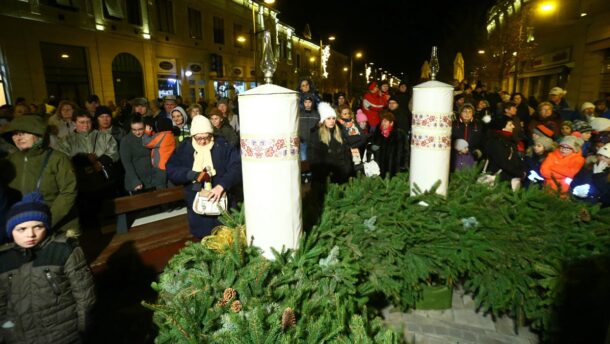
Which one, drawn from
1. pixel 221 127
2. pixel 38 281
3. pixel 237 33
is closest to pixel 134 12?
pixel 237 33

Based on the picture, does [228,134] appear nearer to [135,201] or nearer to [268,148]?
[135,201]

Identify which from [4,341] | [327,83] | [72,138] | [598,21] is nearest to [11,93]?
[72,138]

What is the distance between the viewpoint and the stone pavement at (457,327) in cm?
352

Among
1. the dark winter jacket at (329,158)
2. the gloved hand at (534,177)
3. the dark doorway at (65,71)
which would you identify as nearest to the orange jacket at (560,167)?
the gloved hand at (534,177)

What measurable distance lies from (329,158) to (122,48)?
17.1 metres

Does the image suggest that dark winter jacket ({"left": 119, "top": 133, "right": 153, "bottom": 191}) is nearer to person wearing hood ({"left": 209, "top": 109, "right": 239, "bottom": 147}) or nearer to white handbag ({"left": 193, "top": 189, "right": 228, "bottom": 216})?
person wearing hood ({"left": 209, "top": 109, "right": 239, "bottom": 147})

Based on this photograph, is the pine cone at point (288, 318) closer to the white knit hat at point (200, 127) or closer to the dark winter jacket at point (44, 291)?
the dark winter jacket at point (44, 291)

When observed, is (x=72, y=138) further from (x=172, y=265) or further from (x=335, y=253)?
(x=335, y=253)

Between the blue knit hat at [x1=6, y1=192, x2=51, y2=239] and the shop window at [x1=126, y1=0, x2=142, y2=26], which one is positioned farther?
the shop window at [x1=126, y1=0, x2=142, y2=26]

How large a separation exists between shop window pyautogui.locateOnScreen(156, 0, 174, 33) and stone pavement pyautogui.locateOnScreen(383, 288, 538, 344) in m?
22.6

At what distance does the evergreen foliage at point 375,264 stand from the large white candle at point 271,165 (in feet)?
0.54

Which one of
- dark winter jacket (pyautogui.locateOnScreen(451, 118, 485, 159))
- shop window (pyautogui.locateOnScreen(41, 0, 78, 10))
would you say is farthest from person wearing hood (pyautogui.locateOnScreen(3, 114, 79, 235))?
shop window (pyautogui.locateOnScreen(41, 0, 78, 10))

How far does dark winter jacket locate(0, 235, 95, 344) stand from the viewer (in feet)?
7.98

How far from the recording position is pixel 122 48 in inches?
709
